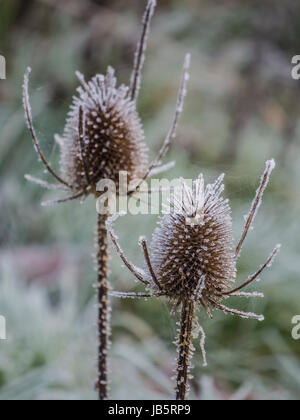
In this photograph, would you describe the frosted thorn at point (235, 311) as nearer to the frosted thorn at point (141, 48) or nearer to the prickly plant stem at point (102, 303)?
the prickly plant stem at point (102, 303)

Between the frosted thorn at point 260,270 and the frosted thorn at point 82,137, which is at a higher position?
the frosted thorn at point 82,137

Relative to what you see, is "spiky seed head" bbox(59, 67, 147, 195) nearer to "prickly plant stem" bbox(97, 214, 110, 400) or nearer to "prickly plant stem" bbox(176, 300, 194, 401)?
"prickly plant stem" bbox(97, 214, 110, 400)

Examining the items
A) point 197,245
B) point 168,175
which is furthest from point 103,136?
point 168,175

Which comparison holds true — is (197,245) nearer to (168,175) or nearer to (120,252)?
(120,252)

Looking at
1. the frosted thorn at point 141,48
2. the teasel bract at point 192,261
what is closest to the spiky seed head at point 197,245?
the teasel bract at point 192,261

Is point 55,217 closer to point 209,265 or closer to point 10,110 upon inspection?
point 10,110
